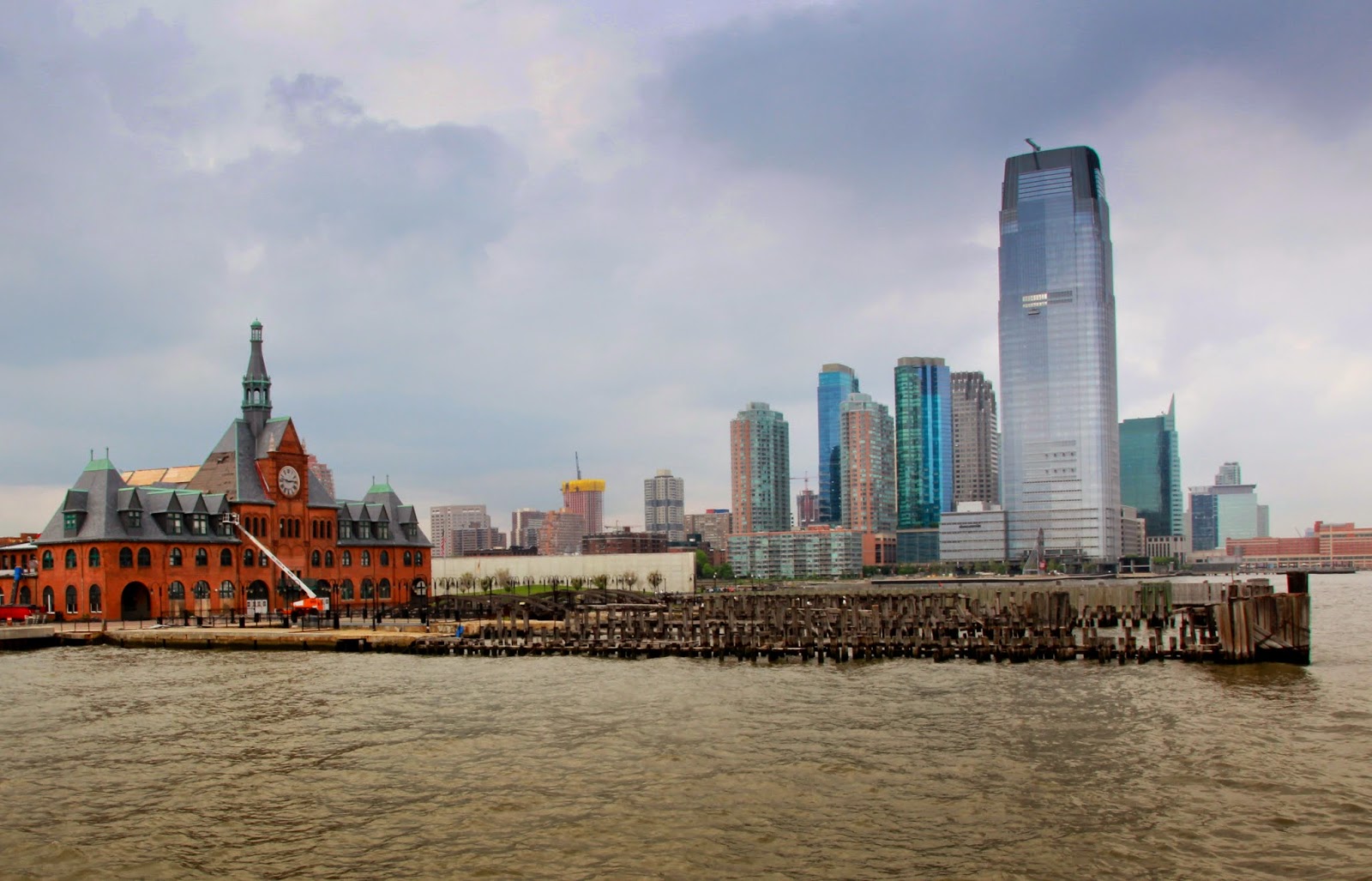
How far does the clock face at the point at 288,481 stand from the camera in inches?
4077

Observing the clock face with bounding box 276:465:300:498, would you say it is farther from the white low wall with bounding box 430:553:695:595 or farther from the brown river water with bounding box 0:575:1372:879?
the white low wall with bounding box 430:553:695:595

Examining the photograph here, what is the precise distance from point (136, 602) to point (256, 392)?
23.6 meters

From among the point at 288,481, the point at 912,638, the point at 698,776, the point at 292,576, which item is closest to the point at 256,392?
the point at 288,481

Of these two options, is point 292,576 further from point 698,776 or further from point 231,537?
point 698,776

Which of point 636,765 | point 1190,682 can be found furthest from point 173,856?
point 1190,682

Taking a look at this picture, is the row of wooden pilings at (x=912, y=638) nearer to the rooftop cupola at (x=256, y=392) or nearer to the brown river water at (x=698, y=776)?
the brown river water at (x=698, y=776)

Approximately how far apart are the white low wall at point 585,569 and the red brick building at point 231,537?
45760mm

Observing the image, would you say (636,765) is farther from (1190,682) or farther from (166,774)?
(1190,682)

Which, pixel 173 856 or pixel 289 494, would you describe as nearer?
pixel 173 856

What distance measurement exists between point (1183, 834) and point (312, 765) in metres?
25.0

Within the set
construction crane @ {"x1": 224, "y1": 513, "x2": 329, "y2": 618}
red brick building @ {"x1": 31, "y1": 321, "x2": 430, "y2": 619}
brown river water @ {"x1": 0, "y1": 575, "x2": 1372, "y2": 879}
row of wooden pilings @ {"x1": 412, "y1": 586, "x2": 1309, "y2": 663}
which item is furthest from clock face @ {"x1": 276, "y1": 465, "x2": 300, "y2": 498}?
brown river water @ {"x1": 0, "y1": 575, "x2": 1372, "y2": 879}

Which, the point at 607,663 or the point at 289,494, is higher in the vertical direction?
the point at 289,494

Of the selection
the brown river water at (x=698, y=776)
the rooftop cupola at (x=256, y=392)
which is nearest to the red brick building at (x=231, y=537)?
the rooftop cupola at (x=256, y=392)

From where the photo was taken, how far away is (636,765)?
34.9 meters
